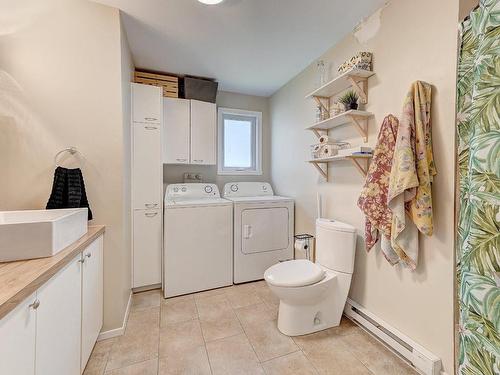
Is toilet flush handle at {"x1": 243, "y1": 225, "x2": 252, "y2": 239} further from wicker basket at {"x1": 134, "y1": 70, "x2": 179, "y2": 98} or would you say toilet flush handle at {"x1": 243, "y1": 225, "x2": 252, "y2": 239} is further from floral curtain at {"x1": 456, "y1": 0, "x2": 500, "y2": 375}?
floral curtain at {"x1": 456, "y1": 0, "x2": 500, "y2": 375}

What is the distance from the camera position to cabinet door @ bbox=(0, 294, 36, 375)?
0.65m

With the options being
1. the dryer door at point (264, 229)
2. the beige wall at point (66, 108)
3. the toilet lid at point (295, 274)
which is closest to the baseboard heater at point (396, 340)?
the toilet lid at point (295, 274)

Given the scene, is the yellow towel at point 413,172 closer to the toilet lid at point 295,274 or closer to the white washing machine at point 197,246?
the toilet lid at point 295,274

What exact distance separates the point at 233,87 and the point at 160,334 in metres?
2.87

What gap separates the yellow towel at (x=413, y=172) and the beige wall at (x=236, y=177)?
219 centimetres

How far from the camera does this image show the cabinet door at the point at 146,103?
7.72 ft

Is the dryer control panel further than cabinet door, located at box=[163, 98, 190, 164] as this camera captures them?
Yes

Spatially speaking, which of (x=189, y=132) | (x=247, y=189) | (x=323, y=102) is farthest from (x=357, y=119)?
(x=189, y=132)

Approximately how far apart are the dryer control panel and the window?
22 centimetres

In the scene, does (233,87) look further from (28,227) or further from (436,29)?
(28,227)

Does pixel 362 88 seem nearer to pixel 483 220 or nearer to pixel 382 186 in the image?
pixel 382 186

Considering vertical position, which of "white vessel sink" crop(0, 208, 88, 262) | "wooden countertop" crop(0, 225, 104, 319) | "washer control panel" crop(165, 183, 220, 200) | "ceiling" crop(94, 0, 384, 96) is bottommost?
"wooden countertop" crop(0, 225, 104, 319)

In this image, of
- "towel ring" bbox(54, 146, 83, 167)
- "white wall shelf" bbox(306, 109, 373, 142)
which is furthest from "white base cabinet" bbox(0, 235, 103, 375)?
"white wall shelf" bbox(306, 109, 373, 142)

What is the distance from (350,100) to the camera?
1.86 meters
